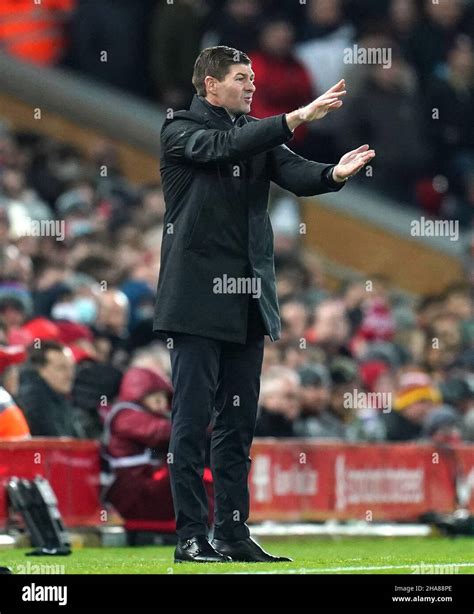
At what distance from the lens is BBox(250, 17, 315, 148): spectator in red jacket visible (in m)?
19.4

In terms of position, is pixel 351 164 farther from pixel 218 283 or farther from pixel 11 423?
pixel 11 423

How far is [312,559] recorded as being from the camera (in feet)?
32.8

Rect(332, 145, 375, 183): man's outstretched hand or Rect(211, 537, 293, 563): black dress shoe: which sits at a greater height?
Rect(332, 145, 375, 183): man's outstretched hand

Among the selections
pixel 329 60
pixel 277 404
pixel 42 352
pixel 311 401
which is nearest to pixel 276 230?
pixel 329 60

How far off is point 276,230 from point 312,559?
388 inches

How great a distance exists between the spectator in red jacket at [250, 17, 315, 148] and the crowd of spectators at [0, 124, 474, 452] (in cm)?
136

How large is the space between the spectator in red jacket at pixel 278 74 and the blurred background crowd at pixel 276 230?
2cm

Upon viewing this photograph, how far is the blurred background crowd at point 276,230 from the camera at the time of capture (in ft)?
45.3

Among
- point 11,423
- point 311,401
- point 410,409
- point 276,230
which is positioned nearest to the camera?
point 11,423

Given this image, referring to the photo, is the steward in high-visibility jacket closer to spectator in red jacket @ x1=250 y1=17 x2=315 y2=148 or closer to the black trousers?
the black trousers

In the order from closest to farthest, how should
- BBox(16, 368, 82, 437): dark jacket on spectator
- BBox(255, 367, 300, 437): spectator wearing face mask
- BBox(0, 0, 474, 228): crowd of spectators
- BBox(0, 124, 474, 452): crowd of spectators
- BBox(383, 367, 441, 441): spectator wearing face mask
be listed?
BBox(16, 368, 82, 437): dark jacket on spectator
BBox(0, 124, 474, 452): crowd of spectators
BBox(255, 367, 300, 437): spectator wearing face mask
BBox(383, 367, 441, 441): spectator wearing face mask
BBox(0, 0, 474, 228): crowd of spectators

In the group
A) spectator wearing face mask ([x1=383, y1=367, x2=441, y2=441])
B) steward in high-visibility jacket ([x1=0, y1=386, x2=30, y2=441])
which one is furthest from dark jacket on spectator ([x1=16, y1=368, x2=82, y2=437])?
spectator wearing face mask ([x1=383, y1=367, x2=441, y2=441])
